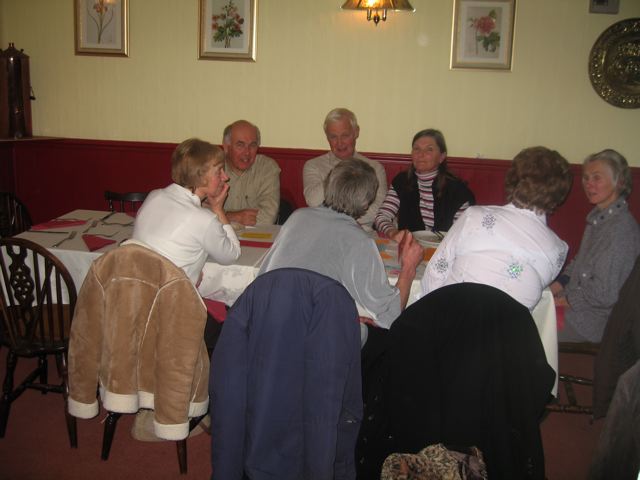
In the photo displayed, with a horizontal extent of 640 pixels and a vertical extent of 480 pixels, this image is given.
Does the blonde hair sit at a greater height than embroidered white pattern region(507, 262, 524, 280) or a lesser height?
greater

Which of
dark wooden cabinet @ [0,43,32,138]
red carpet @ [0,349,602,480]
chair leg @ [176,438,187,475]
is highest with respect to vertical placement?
dark wooden cabinet @ [0,43,32,138]

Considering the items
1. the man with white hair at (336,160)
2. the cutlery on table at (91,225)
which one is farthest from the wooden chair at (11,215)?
the man with white hair at (336,160)

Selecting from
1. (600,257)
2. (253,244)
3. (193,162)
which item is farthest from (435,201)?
(193,162)

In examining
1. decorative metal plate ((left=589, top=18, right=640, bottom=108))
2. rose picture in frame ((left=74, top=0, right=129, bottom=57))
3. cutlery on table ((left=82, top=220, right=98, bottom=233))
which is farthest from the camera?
rose picture in frame ((left=74, top=0, right=129, bottom=57))

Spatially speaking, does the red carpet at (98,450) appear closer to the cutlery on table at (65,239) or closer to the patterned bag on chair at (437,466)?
the cutlery on table at (65,239)

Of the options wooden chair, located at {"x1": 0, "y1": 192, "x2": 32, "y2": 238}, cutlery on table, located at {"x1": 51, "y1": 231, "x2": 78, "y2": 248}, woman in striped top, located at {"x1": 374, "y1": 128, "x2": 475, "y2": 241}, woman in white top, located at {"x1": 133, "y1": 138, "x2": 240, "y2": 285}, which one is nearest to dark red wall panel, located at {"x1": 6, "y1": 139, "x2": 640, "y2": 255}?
woman in striped top, located at {"x1": 374, "y1": 128, "x2": 475, "y2": 241}

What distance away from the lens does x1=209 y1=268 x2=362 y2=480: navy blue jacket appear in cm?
159

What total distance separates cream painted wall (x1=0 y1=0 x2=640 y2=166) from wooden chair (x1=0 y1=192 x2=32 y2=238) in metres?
1.42

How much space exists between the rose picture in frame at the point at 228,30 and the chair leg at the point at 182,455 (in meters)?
2.90

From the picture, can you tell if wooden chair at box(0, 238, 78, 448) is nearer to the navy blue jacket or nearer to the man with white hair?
the navy blue jacket

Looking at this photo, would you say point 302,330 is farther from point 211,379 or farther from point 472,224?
point 472,224

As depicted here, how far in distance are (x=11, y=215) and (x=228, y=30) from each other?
1.99 m

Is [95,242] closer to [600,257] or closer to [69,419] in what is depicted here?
[69,419]

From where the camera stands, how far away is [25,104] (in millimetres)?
4328
